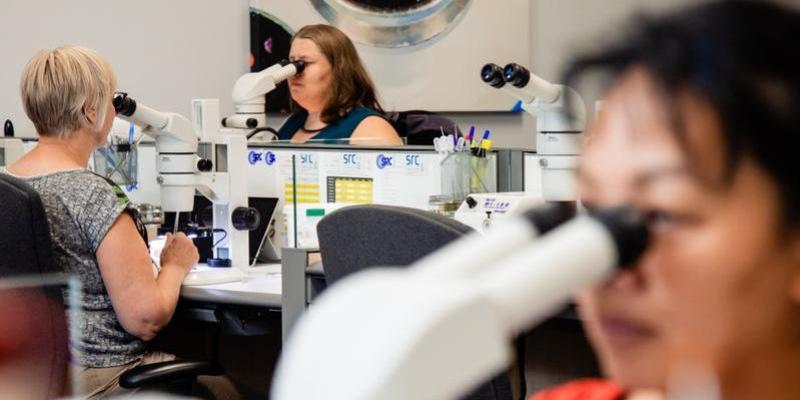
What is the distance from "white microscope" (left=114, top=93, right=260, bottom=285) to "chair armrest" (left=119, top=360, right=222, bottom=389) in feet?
1.23

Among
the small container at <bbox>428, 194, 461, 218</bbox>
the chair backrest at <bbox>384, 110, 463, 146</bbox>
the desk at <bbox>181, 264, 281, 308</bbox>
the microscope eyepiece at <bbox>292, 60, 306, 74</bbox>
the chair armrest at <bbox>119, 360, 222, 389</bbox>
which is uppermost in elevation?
the microscope eyepiece at <bbox>292, 60, 306, 74</bbox>

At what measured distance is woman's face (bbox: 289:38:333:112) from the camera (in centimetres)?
402

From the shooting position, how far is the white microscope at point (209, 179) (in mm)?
2924

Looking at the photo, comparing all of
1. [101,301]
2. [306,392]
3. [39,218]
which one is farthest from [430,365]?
[101,301]

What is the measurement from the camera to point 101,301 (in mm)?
2605

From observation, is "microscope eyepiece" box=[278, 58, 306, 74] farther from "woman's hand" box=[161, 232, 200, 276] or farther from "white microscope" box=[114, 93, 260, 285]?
"woman's hand" box=[161, 232, 200, 276]

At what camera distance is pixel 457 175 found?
2.91 metres

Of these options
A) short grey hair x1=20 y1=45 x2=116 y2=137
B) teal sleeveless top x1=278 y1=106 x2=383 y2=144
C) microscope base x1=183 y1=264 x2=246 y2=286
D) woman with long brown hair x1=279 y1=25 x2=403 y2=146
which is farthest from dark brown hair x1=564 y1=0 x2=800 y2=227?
woman with long brown hair x1=279 y1=25 x2=403 y2=146

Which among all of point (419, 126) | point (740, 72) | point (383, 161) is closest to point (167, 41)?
point (419, 126)

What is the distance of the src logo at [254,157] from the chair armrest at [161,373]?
0.86 metres

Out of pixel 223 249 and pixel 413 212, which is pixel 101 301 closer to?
pixel 223 249

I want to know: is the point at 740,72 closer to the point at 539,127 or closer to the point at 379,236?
the point at 379,236

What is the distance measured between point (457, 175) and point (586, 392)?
224 centimetres

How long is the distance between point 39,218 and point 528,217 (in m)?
1.94
